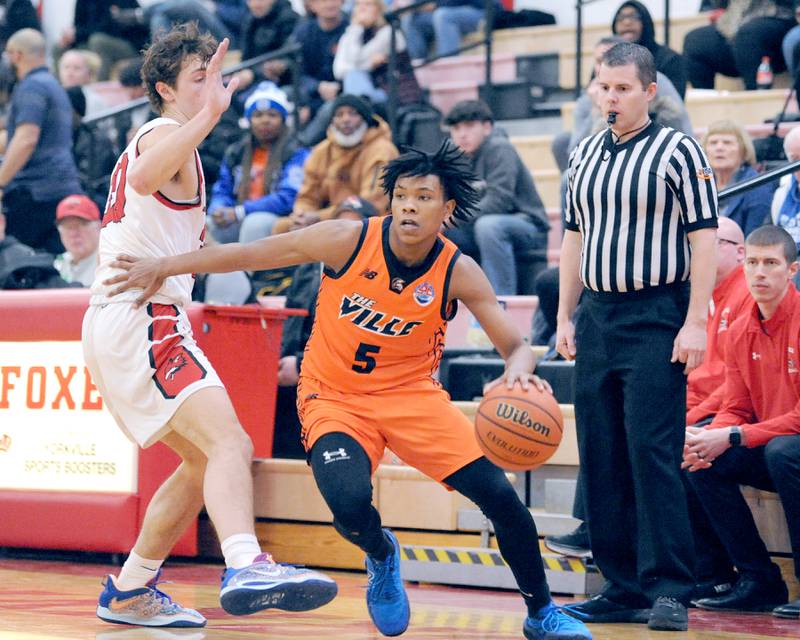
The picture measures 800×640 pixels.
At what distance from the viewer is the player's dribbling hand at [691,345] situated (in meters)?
5.33

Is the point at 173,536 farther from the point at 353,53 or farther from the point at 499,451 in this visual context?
the point at 353,53

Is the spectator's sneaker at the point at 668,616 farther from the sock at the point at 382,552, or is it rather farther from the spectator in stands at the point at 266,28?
the spectator in stands at the point at 266,28

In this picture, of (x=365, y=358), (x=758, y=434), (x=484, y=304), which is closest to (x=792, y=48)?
(x=758, y=434)

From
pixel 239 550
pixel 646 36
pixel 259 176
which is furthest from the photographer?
pixel 259 176

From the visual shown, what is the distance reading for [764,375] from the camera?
6266 millimetres

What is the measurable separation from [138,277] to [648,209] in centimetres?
198

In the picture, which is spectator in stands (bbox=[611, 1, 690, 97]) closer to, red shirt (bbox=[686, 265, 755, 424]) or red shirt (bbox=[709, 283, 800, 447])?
red shirt (bbox=[686, 265, 755, 424])

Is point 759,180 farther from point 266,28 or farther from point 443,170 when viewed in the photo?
point 266,28

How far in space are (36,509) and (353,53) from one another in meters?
5.63

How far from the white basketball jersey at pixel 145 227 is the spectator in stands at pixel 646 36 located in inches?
201

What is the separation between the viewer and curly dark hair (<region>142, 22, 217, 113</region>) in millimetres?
5188

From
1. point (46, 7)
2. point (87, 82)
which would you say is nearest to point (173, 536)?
point (87, 82)

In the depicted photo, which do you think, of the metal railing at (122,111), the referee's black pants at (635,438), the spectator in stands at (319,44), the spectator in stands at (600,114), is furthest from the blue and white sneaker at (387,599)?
the spectator in stands at (319,44)

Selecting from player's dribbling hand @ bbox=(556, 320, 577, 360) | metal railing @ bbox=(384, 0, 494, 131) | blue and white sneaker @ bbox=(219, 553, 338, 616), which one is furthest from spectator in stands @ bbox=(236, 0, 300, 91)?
blue and white sneaker @ bbox=(219, 553, 338, 616)
